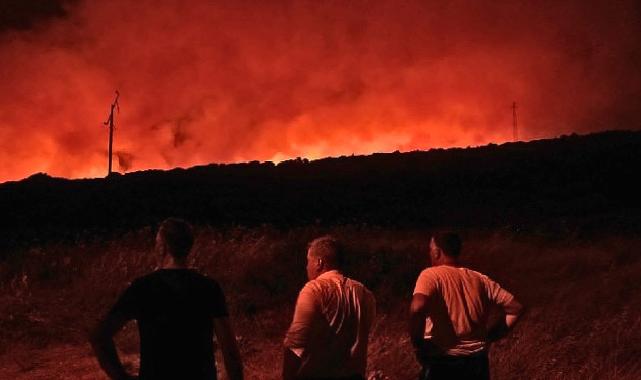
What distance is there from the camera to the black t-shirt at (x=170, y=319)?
341 centimetres

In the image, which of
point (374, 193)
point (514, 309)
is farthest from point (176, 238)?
point (374, 193)

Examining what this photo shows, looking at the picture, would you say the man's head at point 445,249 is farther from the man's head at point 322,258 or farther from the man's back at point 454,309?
the man's head at point 322,258

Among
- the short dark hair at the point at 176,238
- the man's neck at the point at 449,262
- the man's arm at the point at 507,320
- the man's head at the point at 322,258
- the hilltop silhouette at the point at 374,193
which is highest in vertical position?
the hilltop silhouette at the point at 374,193

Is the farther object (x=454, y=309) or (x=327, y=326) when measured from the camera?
(x=454, y=309)

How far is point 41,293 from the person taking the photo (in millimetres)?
11477

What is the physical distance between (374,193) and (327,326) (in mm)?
28454

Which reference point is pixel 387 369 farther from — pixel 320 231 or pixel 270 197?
pixel 270 197

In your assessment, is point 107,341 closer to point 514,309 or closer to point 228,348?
point 228,348

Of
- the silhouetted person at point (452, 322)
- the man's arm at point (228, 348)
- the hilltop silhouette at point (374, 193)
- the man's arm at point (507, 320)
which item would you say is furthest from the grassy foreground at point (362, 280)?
the hilltop silhouette at point (374, 193)

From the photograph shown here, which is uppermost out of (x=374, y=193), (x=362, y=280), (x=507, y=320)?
(x=374, y=193)

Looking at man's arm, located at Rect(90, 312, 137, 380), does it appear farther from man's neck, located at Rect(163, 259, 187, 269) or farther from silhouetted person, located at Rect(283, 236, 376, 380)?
silhouetted person, located at Rect(283, 236, 376, 380)

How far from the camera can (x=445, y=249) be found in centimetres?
454

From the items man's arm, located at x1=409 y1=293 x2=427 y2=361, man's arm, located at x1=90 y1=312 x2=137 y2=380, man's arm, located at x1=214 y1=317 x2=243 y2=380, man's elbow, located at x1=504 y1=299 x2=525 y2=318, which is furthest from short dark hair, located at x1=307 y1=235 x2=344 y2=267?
man's elbow, located at x1=504 y1=299 x2=525 y2=318

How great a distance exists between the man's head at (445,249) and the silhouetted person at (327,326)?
74 cm
